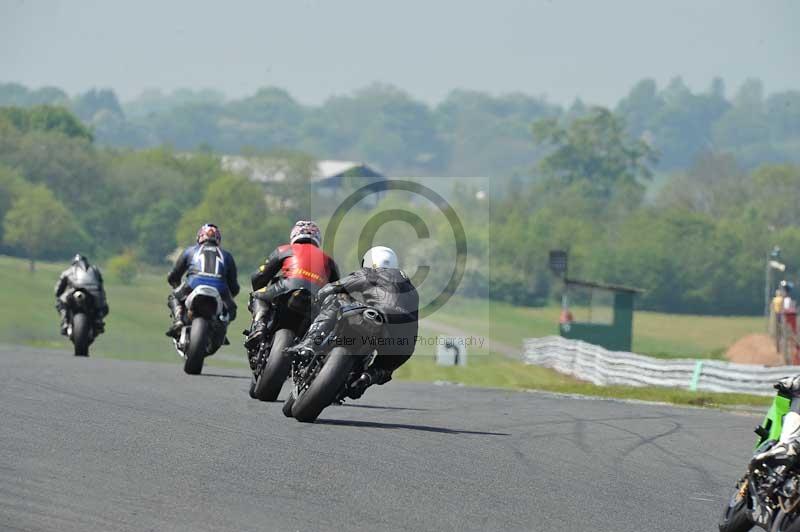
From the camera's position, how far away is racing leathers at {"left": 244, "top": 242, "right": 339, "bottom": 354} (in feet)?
46.1

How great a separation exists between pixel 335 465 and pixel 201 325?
7581 millimetres

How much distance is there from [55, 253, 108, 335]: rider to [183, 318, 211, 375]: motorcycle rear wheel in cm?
502

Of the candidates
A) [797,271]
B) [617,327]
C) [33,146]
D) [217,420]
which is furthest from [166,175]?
[217,420]

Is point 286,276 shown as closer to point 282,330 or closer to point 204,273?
point 282,330

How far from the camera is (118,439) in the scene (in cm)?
1057

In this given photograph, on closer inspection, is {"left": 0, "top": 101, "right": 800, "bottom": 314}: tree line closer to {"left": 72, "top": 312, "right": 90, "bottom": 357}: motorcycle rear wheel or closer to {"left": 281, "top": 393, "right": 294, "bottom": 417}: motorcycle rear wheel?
{"left": 72, "top": 312, "right": 90, "bottom": 357}: motorcycle rear wheel

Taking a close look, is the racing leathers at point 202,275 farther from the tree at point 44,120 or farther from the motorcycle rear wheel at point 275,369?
the tree at point 44,120

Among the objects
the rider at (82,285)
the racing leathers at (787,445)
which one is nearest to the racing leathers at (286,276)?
the racing leathers at (787,445)

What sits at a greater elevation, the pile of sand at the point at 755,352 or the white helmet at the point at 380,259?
the white helmet at the point at 380,259

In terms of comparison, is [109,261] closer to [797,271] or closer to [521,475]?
[797,271]

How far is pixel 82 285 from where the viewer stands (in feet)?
73.6

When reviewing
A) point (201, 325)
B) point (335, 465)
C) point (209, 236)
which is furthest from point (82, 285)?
point (335, 465)

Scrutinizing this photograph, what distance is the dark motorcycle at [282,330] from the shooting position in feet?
45.1

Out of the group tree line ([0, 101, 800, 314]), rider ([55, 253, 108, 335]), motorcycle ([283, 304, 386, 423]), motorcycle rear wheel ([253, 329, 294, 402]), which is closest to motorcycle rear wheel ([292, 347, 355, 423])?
motorcycle ([283, 304, 386, 423])
